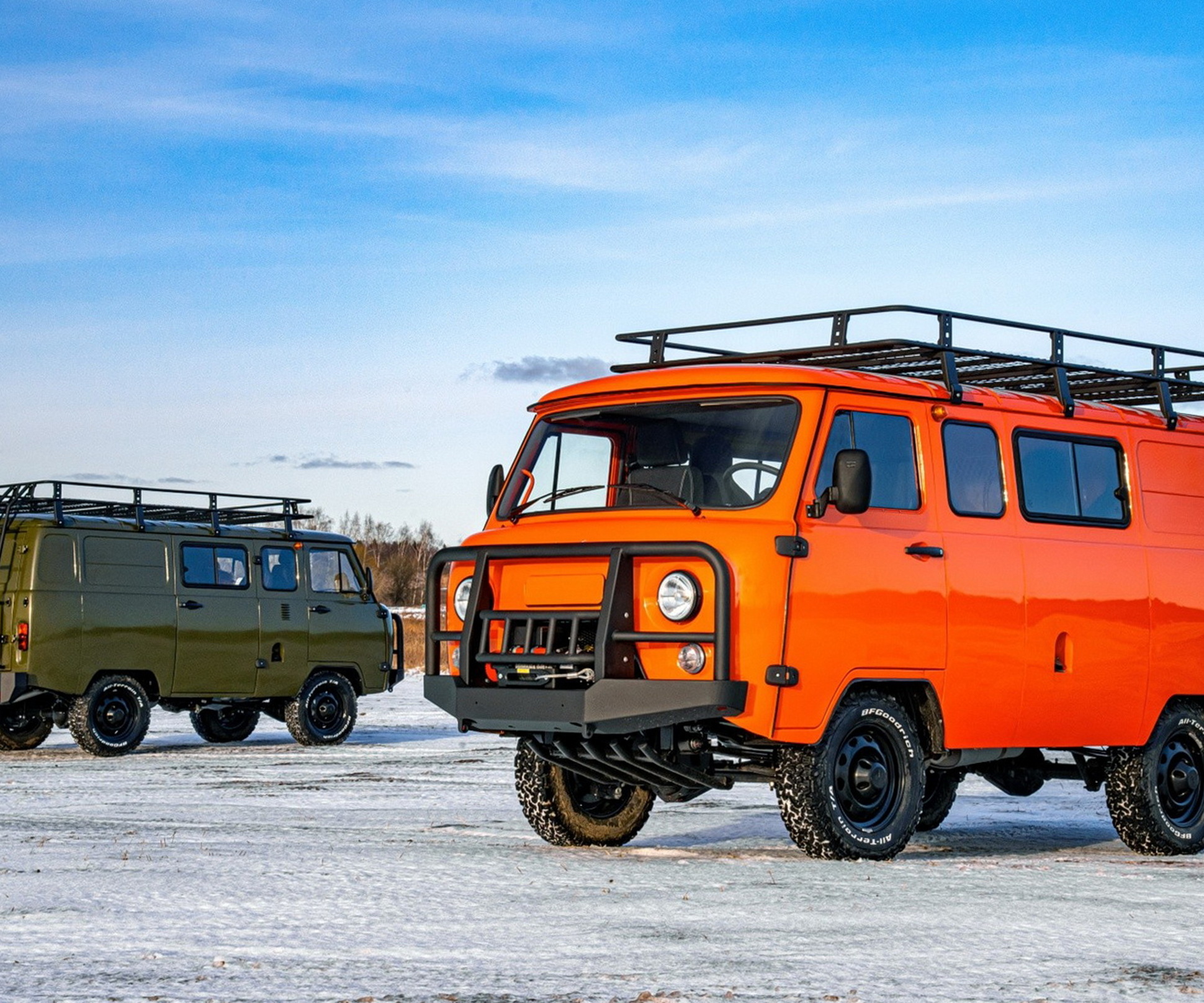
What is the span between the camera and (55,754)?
19.5 metres

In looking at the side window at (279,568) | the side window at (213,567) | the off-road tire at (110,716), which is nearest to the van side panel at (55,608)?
the off-road tire at (110,716)

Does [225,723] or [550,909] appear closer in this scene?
[550,909]

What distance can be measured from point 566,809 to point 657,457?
2112 millimetres

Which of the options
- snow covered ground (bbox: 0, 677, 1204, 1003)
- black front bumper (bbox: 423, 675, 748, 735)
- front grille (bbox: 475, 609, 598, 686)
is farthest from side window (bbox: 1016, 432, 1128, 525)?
front grille (bbox: 475, 609, 598, 686)

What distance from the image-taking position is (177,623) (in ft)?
65.2

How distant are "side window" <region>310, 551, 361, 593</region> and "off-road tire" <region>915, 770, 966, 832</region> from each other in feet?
35.7

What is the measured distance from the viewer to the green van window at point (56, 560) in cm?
1880

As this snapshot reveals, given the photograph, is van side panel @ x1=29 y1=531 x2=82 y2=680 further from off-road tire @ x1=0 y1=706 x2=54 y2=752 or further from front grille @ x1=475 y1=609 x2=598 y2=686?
front grille @ x1=475 y1=609 x2=598 y2=686

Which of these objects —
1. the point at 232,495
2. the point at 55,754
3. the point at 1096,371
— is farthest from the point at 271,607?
the point at 1096,371

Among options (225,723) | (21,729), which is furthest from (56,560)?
(225,723)

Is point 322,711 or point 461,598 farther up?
point 461,598

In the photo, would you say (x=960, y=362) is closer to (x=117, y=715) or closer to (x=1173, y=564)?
(x=1173, y=564)

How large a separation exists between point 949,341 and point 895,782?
2.48 meters

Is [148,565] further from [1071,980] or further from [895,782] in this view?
[1071,980]
